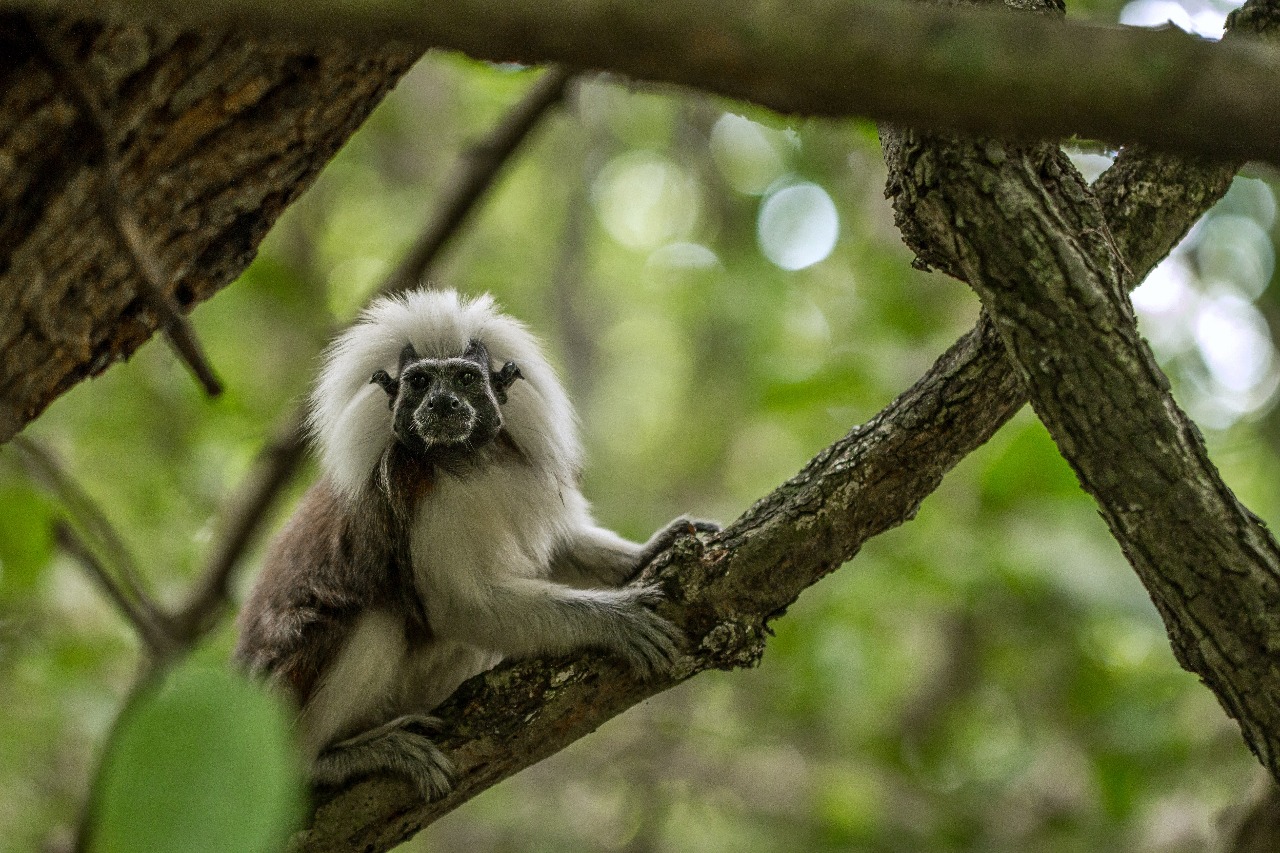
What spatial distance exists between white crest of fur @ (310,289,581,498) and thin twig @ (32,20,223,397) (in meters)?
1.90

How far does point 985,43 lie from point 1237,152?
1.07 ft

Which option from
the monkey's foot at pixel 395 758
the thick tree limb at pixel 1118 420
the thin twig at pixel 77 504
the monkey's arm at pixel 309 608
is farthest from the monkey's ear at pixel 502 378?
the thick tree limb at pixel 1118 420

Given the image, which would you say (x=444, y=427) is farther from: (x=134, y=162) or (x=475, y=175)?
(x=134, y=162)

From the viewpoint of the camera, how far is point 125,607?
3783 millimetres

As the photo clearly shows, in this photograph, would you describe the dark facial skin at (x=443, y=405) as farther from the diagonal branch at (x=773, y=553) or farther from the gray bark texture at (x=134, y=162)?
the gray bark texture at (x=134, y=162)

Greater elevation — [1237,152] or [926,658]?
[926,658]

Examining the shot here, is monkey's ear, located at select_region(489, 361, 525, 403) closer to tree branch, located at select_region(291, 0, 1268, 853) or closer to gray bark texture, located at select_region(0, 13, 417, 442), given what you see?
tree branch, located at select_region(291, 0, 1268, 853)

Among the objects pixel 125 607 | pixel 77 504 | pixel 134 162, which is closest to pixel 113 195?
pixel 134 162

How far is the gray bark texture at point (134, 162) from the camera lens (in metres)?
2.56

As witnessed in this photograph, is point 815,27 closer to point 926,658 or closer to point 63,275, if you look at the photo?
point 63,275

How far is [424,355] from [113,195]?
7.38 feet

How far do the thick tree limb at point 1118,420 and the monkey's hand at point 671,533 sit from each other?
1.87m

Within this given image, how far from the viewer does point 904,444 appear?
11.2ft

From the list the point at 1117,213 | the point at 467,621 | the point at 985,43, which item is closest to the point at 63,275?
the point at 467,621
